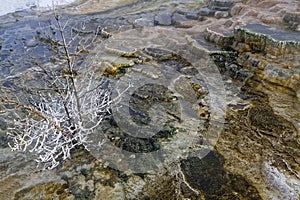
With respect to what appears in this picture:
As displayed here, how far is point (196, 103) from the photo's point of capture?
4227mm

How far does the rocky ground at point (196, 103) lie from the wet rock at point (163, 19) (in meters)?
0.06

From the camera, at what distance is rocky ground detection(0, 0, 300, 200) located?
284 cm

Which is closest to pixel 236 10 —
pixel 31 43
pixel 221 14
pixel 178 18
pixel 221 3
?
pixel 221 14

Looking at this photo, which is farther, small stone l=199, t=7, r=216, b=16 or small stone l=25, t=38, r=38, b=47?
small stone l=199, t=7, r=216, b=16

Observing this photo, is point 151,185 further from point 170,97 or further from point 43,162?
point 170,97

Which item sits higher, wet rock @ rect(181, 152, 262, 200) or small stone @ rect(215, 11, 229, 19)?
small stone @ rect(215, 11, 229, 19)

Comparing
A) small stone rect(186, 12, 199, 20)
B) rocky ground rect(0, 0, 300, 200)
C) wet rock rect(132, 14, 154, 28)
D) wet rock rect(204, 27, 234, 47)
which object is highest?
small stone rect(186, 12, 199, 20)

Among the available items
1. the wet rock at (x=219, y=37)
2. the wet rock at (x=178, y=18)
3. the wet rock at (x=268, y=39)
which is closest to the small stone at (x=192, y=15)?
the wet rock at (x=178, y=18)

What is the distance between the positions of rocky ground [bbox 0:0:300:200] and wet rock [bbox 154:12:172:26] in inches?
2.2

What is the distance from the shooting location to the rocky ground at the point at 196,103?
2.84 m

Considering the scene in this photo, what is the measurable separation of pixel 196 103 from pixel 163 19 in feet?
13.6

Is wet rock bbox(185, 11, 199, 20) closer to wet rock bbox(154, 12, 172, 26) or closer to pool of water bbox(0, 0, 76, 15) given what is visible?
wet rock bbox(154, 12, 172, 26)

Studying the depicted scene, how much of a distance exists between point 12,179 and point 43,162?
0.36m

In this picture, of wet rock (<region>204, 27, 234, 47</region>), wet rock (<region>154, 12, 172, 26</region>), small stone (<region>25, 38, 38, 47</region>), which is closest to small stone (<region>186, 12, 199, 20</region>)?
wet rock (<region>154, 12, 172, 26</region>)
